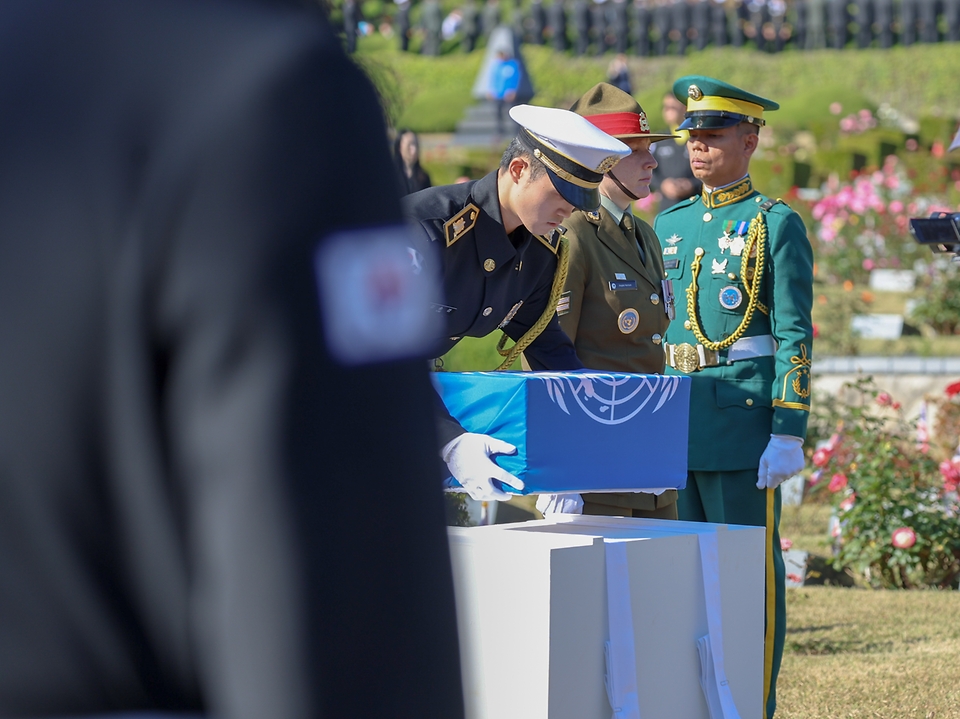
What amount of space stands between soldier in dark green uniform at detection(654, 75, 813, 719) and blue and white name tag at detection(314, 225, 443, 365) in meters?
3.58

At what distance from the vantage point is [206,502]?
0.53m

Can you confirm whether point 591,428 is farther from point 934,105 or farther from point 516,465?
point 934,105

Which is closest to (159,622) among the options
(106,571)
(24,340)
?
(106,571)

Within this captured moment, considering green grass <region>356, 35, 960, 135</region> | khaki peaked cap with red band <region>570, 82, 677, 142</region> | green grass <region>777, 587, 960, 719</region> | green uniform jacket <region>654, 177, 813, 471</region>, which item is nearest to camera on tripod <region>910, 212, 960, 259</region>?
green uniform jacket <region>654, 177, 813, 471</region>

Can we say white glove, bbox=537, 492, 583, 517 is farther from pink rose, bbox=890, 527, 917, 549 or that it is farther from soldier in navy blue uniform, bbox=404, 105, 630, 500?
pink rose, bbox=890, 527, 917, 549

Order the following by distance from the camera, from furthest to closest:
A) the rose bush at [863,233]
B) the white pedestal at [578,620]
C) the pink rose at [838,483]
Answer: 1. the rose bush at [863,233]
2. the pink rose at [838,483]
3. the white pedestal at [578,620]

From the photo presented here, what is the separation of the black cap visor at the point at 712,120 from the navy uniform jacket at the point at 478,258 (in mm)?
1288

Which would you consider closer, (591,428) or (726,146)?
(591,428)

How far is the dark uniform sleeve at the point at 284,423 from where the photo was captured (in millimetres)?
519

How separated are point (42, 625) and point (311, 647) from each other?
125 mm

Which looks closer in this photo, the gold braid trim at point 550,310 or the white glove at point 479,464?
the white glove at point 479,464

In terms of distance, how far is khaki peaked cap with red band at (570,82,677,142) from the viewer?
12.6 ft

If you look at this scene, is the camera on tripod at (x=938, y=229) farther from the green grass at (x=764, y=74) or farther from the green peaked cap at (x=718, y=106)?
the green grass at (x=764, y=74)

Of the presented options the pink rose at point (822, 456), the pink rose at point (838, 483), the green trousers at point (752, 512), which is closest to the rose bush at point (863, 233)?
the pink rose at point (822, 456)
